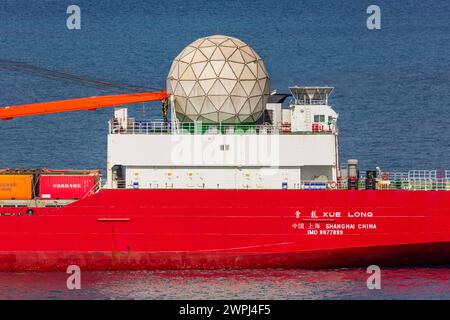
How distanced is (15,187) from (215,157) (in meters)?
8.45

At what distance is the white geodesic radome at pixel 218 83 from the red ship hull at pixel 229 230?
3.92 meters

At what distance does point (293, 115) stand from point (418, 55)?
5258 cm

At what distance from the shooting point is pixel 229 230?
5041 centimetres

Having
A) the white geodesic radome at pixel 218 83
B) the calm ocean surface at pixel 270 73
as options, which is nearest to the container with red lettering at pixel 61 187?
the calm ocean surface at pixel 270 73

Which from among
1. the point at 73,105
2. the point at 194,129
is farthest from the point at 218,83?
the point at 73,105

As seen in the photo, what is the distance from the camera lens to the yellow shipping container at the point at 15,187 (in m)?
52.2

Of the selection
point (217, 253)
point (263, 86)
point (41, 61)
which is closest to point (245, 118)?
point (263, 86)

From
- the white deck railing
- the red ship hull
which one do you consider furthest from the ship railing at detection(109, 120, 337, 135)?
the red ship hull

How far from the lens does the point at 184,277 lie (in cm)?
4916

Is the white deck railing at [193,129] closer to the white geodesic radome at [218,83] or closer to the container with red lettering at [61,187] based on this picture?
the white geodesic radome at [218,83]

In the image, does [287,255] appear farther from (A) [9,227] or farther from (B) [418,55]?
(B) [418,55]

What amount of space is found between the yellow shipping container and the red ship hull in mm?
1646

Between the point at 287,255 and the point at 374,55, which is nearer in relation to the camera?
the point at 287,255

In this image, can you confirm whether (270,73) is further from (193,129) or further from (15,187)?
(15,187)
